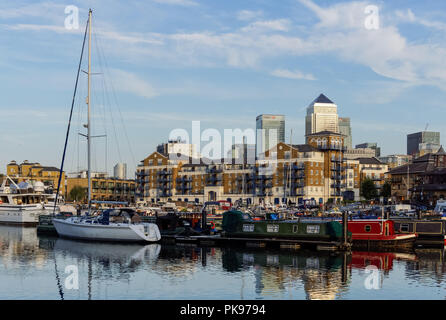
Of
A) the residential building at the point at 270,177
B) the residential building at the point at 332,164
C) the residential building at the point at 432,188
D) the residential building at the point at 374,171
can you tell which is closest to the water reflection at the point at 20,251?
the residential building at the point at 270,177

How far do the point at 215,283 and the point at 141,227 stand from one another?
2197 cm

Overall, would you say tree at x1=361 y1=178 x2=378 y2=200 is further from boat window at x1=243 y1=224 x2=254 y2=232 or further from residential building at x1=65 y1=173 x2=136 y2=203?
boat window at x1=243 y1=224 x2=254 y2=232

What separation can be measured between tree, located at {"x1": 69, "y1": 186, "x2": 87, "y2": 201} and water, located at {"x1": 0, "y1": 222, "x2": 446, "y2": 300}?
12114 centimetres

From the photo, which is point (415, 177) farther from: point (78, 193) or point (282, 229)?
point (78, 193)

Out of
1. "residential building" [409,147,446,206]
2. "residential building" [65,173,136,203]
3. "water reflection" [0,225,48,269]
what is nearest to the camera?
"water reflection" [0,225,48,269]

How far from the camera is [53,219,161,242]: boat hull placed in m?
55.7

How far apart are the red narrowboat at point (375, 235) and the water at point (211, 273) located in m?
3.09

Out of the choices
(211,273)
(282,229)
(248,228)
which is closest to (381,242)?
(282,229)

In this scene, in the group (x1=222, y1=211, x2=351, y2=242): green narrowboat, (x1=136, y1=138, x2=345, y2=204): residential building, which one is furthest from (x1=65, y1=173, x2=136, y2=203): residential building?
(x1=222, y1=211, x2=351, y2=242): green narrowboat

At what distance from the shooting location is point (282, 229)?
56.4 metres

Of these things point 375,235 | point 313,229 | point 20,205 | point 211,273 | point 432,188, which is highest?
point 432,188

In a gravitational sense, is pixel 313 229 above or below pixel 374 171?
below

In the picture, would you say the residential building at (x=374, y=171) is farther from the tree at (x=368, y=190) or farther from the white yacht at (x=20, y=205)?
the white yacht at (x=20, y=205)

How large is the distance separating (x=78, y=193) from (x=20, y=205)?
85.7 metres
